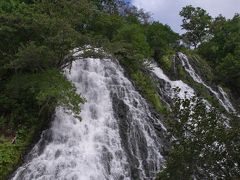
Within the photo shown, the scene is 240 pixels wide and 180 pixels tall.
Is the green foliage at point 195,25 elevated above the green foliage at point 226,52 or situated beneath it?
elevated above

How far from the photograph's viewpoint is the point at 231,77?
3816cm

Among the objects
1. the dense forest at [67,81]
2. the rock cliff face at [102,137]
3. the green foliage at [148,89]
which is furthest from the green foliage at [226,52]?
the rock cliff face at [102,137]

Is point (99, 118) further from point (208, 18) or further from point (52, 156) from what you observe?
point (208, 18)

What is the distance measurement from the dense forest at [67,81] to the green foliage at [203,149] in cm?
3

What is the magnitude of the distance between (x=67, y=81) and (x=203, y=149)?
8479mm

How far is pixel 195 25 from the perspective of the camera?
51969 millimetres

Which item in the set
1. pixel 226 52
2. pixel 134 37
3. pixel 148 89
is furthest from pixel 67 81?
pixel 226 52

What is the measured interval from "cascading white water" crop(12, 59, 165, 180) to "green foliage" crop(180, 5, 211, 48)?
28.1 m

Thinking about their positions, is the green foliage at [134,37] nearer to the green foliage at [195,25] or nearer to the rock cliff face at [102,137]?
the rock cliff face at [102,137]

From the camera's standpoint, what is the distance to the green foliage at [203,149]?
13.6 m

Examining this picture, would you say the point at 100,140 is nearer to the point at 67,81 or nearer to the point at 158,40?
the point at 67,81

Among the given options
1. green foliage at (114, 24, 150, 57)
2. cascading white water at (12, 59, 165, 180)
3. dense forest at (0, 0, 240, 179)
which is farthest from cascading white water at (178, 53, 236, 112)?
cascading white water at (12, 59, 165, 180)

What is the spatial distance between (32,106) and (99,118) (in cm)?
325

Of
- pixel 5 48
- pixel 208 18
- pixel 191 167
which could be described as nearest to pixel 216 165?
pixel 191 167
